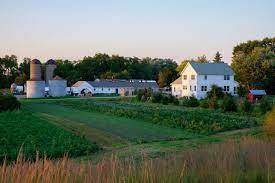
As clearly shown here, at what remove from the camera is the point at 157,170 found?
313 inches

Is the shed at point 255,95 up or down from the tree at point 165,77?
down

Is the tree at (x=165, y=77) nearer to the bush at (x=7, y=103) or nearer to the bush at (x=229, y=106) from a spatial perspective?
the bush at (x=7, y=103)

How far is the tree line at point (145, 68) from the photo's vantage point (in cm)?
8288

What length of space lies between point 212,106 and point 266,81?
34032 mm

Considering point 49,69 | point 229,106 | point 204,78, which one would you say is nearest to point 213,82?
point 204,78

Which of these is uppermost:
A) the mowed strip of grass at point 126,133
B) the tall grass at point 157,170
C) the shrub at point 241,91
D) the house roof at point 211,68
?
the house roof at point 211,68

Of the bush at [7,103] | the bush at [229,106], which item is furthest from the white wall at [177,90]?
the bush at [7,103]

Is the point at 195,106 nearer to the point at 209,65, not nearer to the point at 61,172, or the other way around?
the point at 209,65

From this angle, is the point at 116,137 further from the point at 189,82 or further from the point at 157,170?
the point at 189,82

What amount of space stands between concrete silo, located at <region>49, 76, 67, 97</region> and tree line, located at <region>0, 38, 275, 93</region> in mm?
28149

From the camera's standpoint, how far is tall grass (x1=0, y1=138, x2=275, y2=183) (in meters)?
6.83

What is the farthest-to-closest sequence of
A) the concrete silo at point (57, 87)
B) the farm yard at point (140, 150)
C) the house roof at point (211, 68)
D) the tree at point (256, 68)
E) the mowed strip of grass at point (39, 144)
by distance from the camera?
the concrete silo at point (57, 87) < the tree at point (256, 68) < the house roof at point (211, 68) < the mowed strip of grass at point (39, 144) < the farm yard at point (140, 150)

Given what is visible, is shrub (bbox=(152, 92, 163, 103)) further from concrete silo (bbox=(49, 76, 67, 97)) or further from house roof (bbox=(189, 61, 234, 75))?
concrete silo (bbox=(49, 76, 67, 97))

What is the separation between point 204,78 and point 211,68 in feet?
10.1
